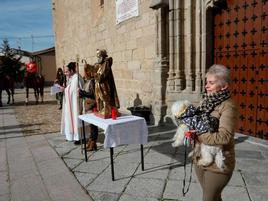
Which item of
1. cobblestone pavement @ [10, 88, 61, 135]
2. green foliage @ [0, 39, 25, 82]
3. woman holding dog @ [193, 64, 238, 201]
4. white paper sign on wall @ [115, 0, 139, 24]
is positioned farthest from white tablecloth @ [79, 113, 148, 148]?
green foliage @ [0, 39, 25, 82]

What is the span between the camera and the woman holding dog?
7.45 feet

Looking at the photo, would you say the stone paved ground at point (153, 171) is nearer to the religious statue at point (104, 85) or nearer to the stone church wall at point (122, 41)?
the religious statue at point (104, 85)

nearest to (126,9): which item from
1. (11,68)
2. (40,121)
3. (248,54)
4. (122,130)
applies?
(40,121)

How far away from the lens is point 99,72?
4949 mm

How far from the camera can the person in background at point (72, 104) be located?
19.6 ft

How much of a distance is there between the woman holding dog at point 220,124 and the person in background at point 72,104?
3832 millimetres

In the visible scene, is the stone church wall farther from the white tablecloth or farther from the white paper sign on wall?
the white tablecloth

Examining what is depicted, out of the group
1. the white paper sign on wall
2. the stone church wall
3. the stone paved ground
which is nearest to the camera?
the stone paved ground

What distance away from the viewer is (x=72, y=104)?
6043 millimetres

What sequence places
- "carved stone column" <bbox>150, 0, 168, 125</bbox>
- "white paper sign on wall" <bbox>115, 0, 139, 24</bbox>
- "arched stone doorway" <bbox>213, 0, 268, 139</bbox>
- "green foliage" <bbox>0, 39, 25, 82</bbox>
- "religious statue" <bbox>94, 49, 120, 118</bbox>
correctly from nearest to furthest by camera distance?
"religious statue" <bbox>94, 49, 120, 118</bbox> → "arched stone doorway" <bbox>213, 0, 268, 139</bbox> → "carved stone column" <bbox>150, 0, 168, 125</bbox> → "white paper sign on wall" <bbox>115, 0, 139, 24</bbox> → "green foliage" <bbox>0, 39, 25, 82</bbox>

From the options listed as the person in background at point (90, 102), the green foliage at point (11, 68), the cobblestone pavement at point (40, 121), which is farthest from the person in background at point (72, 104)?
the green foliage at point (11, 68)

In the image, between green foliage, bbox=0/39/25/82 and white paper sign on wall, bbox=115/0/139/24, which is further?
green foliage, bbox=0/39/25/82

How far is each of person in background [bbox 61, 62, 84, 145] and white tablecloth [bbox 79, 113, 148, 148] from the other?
1.42 meters

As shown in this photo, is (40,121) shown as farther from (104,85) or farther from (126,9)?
(104,85)
